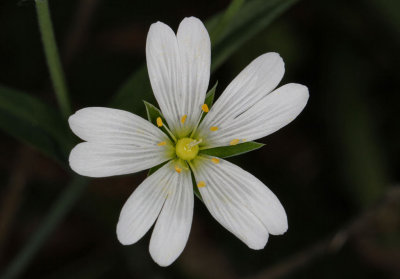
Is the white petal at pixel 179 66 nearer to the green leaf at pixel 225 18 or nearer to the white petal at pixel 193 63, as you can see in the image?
the white petal at pixel 193 63

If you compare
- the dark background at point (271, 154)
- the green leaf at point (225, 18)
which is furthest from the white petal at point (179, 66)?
the dark background at point (271, 154)

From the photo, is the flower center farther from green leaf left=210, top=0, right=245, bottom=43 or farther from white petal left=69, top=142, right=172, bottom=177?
green leaf left=210, top=0, right=245, bottom=43

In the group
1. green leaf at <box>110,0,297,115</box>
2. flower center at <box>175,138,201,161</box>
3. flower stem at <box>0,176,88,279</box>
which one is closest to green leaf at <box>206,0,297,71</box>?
green leaf at <box>110,0,297,115</box>

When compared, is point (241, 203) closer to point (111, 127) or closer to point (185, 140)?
point (185, 140)

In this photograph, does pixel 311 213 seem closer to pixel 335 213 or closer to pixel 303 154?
pixel 335 213

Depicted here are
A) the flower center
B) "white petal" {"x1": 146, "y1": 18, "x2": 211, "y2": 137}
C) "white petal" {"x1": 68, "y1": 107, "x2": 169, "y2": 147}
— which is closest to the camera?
"white petal" {"x1": 68, "y1": 107, "x2": 169, "y2": 147}

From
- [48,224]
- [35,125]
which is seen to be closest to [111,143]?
[35,125]

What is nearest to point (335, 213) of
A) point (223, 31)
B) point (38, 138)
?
point (223, 31)
